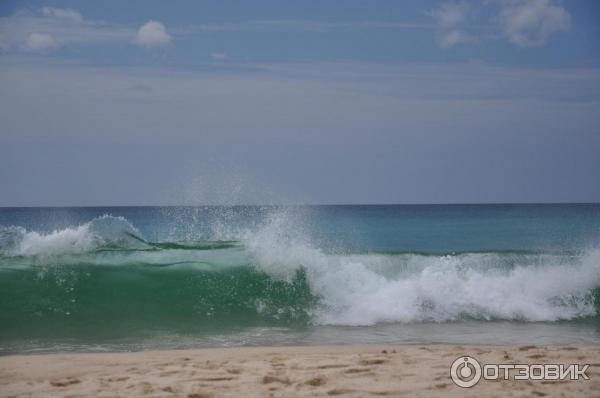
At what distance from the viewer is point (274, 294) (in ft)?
32.9

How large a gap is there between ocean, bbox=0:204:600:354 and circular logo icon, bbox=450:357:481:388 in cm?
192

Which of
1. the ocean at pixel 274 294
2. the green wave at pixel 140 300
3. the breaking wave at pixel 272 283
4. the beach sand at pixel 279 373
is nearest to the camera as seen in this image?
the beach sand at pixel 279 373

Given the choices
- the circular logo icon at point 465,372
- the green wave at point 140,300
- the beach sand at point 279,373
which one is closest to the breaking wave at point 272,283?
the green wave at point 140,300

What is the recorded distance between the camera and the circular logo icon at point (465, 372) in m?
4.70

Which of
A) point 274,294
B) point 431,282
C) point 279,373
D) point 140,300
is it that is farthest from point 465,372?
point 140,300

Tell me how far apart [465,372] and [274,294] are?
17.6ft

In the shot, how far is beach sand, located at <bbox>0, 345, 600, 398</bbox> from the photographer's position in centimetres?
451

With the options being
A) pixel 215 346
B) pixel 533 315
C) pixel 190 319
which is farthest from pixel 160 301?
pixel 533 315

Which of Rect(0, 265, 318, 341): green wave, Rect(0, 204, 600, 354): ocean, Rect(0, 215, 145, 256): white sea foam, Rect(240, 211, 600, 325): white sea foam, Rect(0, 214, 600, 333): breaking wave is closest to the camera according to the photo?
Rect(0, 204, 600, 354): ocean

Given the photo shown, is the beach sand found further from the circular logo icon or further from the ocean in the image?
the ocean

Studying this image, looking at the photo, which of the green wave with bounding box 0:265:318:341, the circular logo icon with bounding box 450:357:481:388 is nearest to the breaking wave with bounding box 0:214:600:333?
the green wave with bounding box 0:265:318:341

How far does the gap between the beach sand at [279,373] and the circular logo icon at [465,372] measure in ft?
0.22

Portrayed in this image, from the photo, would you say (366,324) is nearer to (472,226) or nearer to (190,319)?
(190,319)

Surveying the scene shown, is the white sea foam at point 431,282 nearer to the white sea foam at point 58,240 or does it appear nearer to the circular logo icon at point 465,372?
the white sea foam at point 58,240
